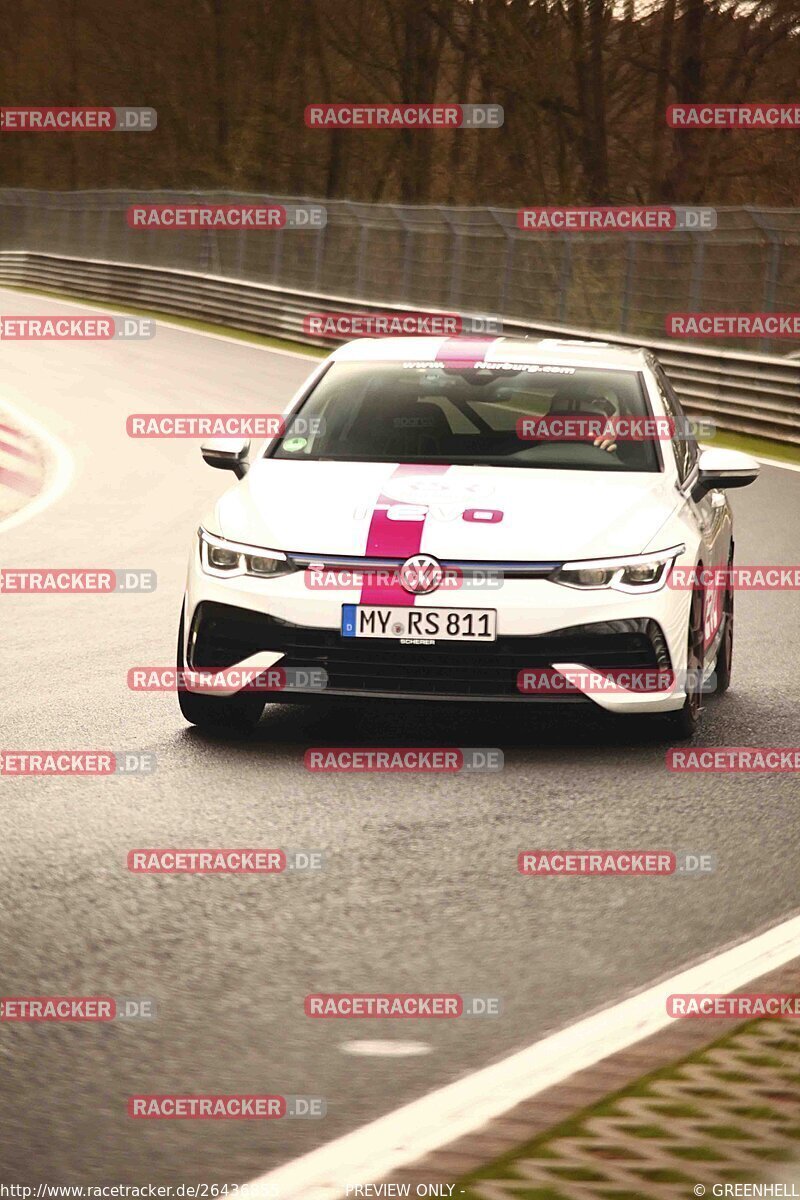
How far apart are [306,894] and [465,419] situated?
383 centimetres

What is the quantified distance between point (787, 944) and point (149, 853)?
77.4 inches

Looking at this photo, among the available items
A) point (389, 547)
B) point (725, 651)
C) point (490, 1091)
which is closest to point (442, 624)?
point (389, 547)

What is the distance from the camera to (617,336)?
2559 cm

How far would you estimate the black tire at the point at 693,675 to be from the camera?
25.3 ft

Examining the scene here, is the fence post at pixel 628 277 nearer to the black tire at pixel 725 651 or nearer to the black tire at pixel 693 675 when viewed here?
the black tire at pixel 725 651

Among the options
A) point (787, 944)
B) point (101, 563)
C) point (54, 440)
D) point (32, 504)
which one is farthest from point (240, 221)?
point (787, 944)

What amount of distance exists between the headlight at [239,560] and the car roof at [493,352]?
1785 mm

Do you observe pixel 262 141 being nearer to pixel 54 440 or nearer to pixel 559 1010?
pixel 54 440

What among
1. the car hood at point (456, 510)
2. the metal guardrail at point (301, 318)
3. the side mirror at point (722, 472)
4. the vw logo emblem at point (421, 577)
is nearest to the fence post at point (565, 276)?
the metal guardrail at point (301, 318)

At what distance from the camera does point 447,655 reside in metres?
7.27

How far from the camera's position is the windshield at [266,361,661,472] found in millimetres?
8445

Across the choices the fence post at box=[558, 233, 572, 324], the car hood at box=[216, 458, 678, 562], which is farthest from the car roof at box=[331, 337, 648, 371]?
the fence post at box=[558, 233, 572, 324]

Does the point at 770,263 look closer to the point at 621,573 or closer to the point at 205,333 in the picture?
the point at 205,333

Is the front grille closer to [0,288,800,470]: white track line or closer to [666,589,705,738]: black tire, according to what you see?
[666,589,705,738]: black tire
